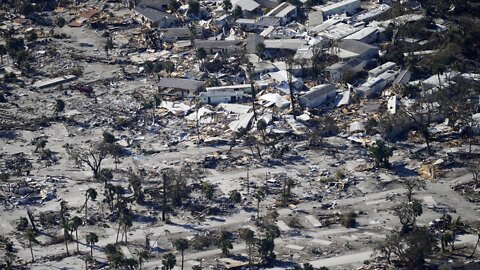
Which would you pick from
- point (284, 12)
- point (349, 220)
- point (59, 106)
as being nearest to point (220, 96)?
point (59, 106)

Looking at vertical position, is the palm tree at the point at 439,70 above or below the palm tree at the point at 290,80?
above

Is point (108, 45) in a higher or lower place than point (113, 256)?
lower

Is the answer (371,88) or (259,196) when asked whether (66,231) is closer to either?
(259,196)

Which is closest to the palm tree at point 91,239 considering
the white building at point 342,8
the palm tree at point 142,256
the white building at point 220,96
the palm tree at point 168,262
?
the palm tree at point 142,256

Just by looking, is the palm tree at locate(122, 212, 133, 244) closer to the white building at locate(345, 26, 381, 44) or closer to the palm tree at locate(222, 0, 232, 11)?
the white building at locate(345, 26, 381, 44)

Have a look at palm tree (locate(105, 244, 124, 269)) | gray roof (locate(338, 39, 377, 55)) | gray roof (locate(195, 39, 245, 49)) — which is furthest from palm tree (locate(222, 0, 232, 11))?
palm tree (locate(105, 244, 124, 269))

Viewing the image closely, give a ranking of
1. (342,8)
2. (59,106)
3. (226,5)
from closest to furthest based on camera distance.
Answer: (59,106) → (342,8) → (226,5)

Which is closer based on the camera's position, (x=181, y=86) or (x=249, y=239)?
(x=249, y=239)

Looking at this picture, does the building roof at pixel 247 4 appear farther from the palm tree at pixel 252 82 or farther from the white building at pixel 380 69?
the white building at pixel 380 69
